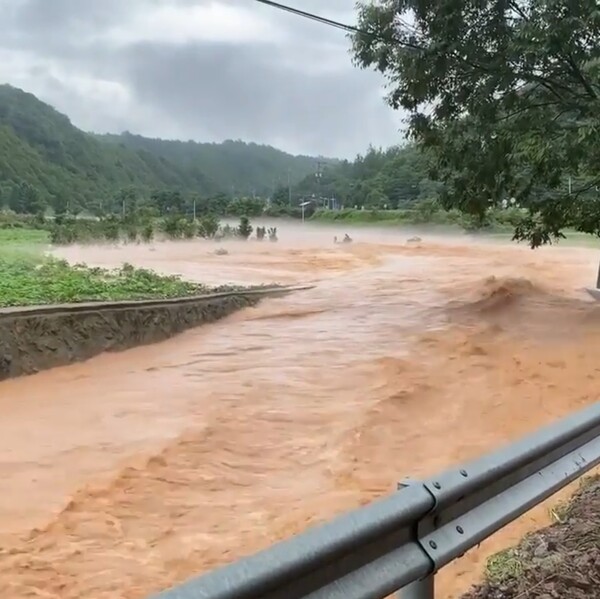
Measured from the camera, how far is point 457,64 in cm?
1050

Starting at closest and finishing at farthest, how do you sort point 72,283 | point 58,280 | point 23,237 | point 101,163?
1. point 72,283
2. point 58,280
3. point 23,237
4. point 101,163

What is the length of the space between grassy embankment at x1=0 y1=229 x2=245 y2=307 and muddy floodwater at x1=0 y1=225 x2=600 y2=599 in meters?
0.76

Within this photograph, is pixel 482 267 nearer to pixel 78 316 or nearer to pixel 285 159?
pixel 285 159

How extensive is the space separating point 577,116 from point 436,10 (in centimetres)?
251

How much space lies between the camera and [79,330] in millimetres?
9203

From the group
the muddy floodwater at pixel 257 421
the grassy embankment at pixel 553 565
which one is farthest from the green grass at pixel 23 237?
the grassy embankment at pixel 553 565

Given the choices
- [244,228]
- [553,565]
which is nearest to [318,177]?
[244,228]

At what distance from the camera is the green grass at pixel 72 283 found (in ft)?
31.3

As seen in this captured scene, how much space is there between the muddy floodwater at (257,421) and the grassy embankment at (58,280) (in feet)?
2.48

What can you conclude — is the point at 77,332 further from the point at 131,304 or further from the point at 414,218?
the point at 414,218

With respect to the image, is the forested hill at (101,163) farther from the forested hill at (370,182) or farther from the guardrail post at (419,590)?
the guardrail post at (419,590)

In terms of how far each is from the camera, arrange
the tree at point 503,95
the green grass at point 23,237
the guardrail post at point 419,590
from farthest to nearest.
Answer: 1. the green grass at point 23,237
2. the tree at point 503,95
3. the guardrail post at point 419,590

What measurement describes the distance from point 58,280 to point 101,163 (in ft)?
8.14

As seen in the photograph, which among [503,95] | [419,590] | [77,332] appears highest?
[503,95]
